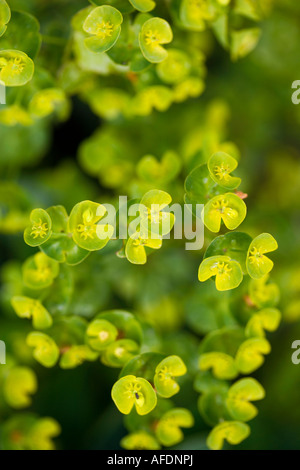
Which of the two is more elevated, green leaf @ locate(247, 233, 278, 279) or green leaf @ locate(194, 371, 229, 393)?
green leaf @ locate(247, 233, 278, 279)

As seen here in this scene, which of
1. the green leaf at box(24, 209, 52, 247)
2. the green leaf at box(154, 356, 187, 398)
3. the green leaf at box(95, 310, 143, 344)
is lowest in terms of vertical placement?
the green leaf at box(154, 356, 187, 398)

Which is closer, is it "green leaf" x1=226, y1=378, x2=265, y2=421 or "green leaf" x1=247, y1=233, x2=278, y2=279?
"green leaf" x1=247, y1=233, x2=278, y2=279

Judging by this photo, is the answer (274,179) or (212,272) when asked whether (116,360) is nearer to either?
(212,272)

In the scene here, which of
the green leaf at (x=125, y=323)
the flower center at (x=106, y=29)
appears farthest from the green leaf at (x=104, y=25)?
the green leaf at (x=125, y=323)

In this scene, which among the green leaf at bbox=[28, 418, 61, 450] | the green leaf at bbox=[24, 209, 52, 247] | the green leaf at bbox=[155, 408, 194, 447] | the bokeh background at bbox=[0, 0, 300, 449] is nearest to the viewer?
the green leaf at bbox=[24, 209, 52, 247]

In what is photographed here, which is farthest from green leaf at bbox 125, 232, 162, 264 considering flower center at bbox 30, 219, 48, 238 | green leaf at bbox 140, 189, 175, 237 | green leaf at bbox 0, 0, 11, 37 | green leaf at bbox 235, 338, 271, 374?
green leaf at bbox 0, 0, 11, 37

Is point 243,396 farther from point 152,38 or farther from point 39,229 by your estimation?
point 152,38

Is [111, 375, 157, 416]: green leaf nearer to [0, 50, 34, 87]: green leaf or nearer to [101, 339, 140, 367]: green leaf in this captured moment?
[101, 339, 140, 367]: green leaf
